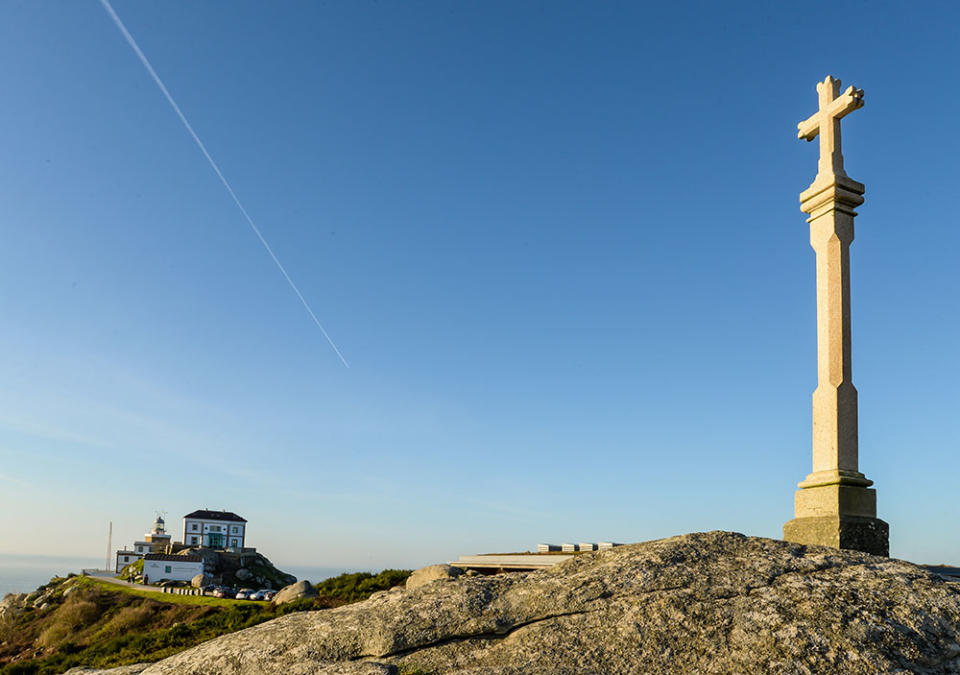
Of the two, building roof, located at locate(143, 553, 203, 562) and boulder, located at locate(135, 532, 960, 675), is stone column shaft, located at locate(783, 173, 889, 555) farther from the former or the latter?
building roof, located at locate(143, 553, 203, 562)

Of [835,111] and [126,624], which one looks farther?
[126,624]

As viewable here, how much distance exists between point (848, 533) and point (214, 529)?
9466 centimetres

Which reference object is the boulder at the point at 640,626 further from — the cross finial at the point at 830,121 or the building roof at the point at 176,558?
the building roof at the point at 176,558

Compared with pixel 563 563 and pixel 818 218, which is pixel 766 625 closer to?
pixel 563 563

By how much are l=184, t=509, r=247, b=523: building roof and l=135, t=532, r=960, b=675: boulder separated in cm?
9451

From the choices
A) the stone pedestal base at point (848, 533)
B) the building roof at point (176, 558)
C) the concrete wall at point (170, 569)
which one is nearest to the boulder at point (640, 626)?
the stone pedestal base at point (848, 533)

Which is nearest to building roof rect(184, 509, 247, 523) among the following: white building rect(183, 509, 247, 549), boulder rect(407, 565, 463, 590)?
white building rect(183, 509, 247, 549)

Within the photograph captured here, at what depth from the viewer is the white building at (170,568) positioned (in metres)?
62.1

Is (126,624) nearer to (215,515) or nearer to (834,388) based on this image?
(834,388)

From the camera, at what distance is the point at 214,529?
93.5 metres

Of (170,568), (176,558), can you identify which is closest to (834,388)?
(176,558)

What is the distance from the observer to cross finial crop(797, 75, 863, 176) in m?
12.0

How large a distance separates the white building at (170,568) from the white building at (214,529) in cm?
2762

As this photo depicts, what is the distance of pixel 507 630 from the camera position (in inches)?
231
